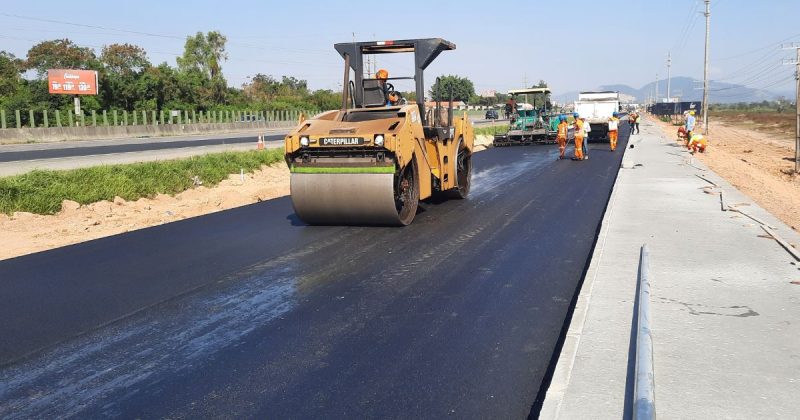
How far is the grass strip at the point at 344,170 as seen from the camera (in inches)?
352

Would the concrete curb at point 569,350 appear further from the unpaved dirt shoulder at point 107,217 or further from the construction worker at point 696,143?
the construction worker at point 696,143

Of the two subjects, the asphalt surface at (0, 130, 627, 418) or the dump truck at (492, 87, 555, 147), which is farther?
the dump truck at (492, 87, 555, 147)

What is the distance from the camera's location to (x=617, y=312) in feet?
17.3

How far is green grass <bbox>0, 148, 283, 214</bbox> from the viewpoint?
12.2 meters

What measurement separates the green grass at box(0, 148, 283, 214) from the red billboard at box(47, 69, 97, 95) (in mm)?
32558

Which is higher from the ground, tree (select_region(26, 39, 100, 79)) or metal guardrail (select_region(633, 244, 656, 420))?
tree (select_region(26, 39, 100, 79))

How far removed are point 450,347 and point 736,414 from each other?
1886mm

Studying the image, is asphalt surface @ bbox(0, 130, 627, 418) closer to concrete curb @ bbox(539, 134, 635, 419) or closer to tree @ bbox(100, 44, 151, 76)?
concrete curb @ bbox(539, 134, 635, 419)

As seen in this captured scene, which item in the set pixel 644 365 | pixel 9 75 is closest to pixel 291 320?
pixel 644 365

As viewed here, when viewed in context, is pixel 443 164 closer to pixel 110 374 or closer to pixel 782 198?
pixel 110 374

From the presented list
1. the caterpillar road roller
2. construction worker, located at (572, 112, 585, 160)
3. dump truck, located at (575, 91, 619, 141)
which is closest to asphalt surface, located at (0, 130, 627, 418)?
the caterpillar road roller

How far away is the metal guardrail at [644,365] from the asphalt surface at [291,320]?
611 millimetres

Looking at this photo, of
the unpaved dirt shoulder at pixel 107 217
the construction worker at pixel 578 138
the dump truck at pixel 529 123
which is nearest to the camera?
the unpaved dirt shoulder at pixel 107 217

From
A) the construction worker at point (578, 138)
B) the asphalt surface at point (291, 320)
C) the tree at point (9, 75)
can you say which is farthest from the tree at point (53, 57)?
the asphalt surface at point (291, 320)
